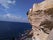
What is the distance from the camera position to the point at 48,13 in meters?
2.74

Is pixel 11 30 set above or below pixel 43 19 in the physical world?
below

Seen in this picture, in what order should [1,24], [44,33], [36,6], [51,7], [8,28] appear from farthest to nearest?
[1,24]
[8,28]
[36,6]
[44,33]
[51,7]

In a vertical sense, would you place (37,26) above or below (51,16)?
below

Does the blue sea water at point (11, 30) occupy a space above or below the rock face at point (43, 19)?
below

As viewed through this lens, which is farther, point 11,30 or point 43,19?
point 11,30

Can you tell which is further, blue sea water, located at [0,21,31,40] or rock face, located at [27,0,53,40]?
blue sea water, located at [0,21,31,40]

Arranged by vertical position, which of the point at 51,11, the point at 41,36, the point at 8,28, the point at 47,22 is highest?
the point at 51,11

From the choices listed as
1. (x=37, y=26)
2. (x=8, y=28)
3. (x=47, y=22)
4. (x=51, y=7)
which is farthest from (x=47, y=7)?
(x=8, y=28)

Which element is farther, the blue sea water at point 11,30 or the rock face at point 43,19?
the blue sea water at point 11,30

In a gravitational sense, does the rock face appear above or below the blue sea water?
above

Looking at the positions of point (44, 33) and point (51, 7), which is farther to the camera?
point (44, 33)

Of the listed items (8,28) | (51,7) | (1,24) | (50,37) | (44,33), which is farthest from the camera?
(1,24)

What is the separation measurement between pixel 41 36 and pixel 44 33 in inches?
3.3

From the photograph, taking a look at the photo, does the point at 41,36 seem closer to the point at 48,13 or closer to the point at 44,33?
the point at 44,33
